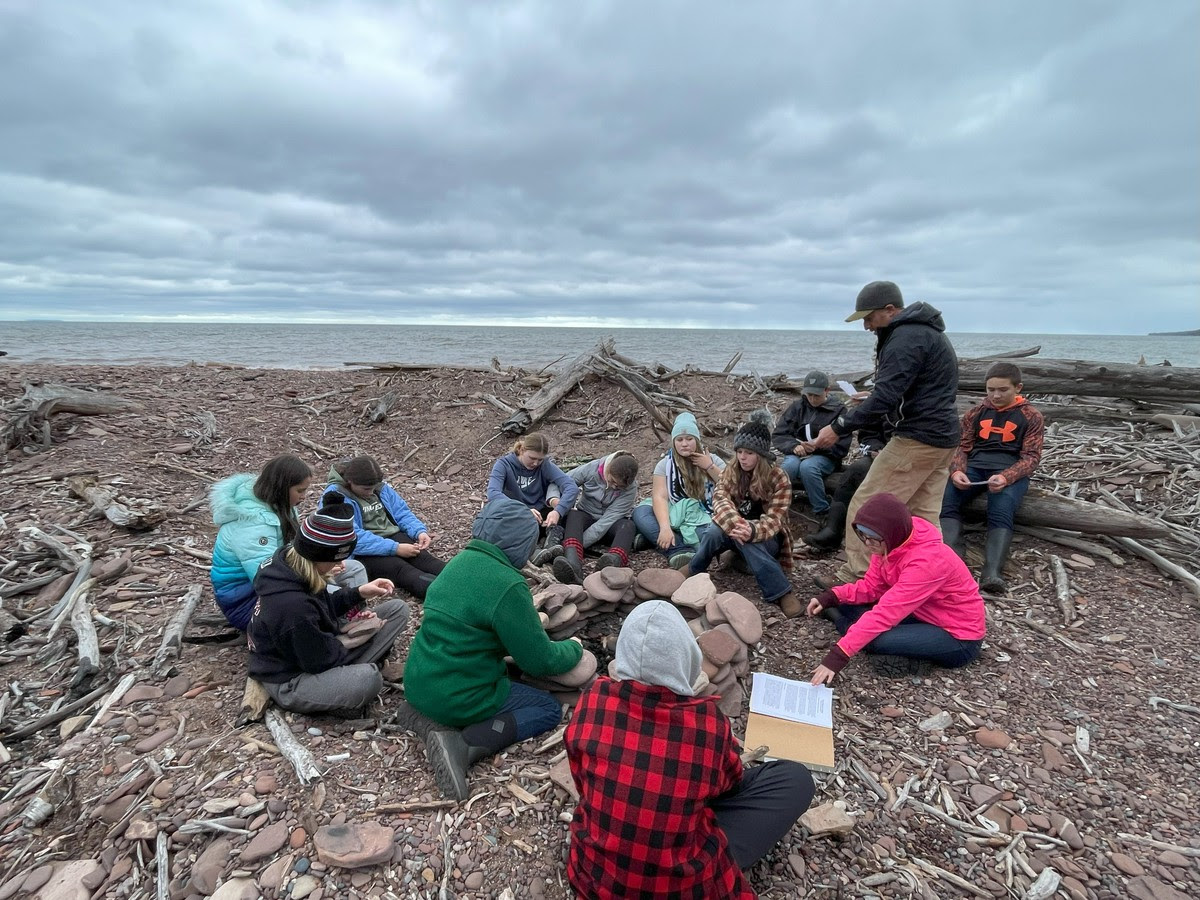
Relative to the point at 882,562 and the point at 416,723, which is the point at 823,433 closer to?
the point at 882,562

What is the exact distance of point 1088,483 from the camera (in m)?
5.75

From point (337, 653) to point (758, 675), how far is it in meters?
2.51

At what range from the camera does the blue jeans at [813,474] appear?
19.4 ft

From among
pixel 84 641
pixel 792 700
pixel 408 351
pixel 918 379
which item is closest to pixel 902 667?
pixel 792 700

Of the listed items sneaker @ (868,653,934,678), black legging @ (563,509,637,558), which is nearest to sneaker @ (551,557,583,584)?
black legging @ (563,509,637,558)

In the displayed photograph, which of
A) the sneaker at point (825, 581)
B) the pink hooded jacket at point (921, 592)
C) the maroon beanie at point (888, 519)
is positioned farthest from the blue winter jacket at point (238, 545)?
the sneaker at point (825, 581)

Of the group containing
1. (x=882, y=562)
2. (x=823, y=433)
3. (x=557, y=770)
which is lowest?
(x=557, y=770)

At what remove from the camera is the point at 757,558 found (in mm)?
4637

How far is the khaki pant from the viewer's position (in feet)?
15.0

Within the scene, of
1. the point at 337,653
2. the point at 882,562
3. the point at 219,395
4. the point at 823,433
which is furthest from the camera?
the point at 219,395

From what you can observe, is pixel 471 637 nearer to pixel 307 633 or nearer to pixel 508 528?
pixel 508 528

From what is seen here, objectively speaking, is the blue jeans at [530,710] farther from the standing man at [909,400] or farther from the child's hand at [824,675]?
the standing man at [909,400]

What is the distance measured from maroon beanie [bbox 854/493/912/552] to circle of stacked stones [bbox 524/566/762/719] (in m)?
1.01

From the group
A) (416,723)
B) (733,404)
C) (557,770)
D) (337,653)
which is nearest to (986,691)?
(557,770)
